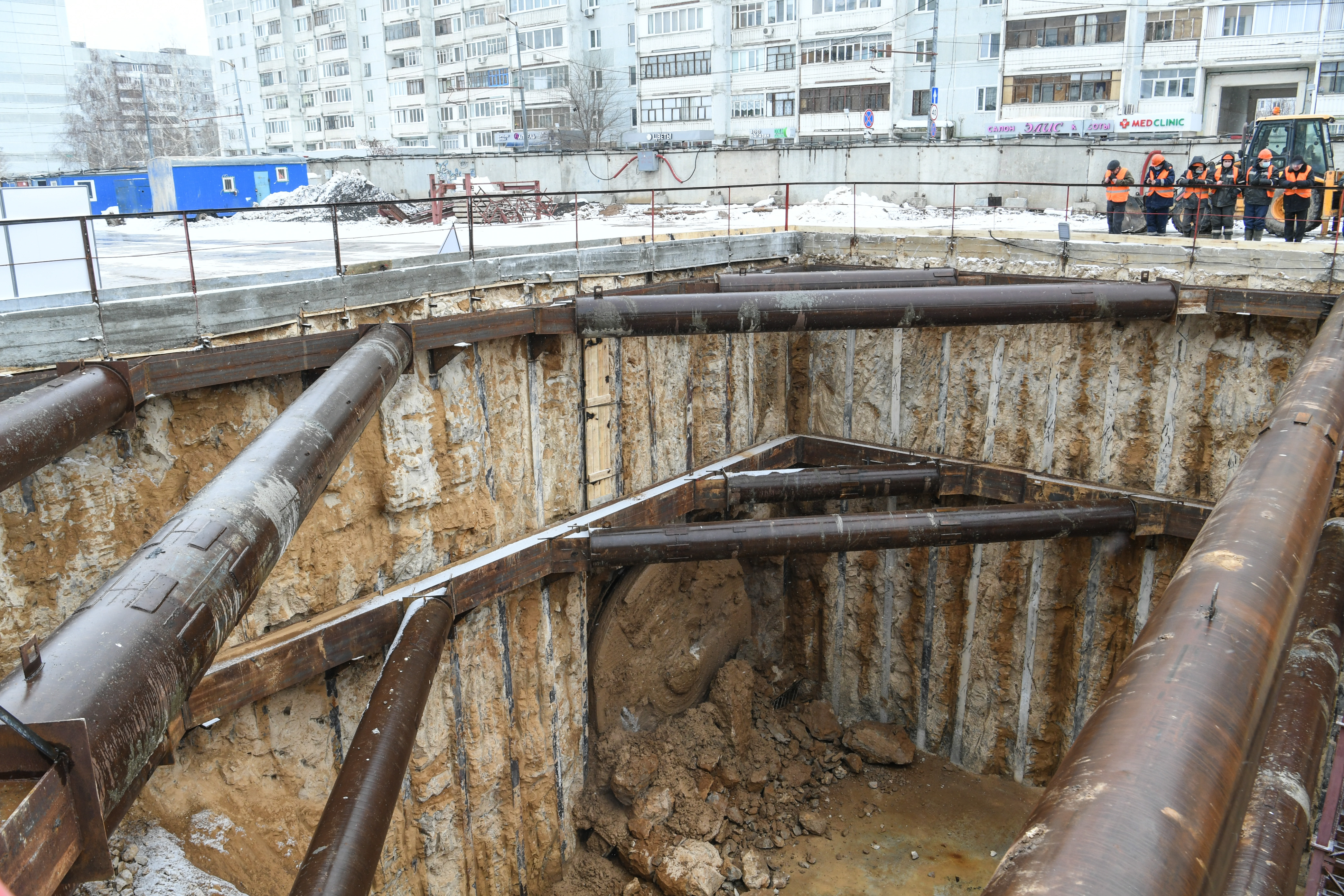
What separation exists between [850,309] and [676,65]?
4012 centimetres

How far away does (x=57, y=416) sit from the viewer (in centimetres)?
579

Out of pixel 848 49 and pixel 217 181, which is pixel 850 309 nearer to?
pixel 217 181

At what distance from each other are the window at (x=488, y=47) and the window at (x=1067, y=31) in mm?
29576

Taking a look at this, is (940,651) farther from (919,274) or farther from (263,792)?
(263,792)

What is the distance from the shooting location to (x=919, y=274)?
38.1ft

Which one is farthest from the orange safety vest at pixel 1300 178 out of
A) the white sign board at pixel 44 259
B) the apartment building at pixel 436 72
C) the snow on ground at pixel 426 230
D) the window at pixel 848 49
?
the apartment building at pixel 436 72

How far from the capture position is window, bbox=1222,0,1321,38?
31641 millimetres

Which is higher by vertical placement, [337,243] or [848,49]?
[848,49]

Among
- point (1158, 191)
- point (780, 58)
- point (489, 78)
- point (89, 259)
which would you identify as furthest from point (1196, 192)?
point (489, 78)

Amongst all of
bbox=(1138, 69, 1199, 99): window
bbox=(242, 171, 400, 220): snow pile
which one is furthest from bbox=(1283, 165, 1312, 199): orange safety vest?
bbox=(1138, 69, 1199, 99): window

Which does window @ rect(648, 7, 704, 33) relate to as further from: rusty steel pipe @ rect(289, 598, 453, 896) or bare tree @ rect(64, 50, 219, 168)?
rusty steel pipe @ rect(289, 598, 453, 896)

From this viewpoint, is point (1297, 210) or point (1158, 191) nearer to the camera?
point (1297, 210)

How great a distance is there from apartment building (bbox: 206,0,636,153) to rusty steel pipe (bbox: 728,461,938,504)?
35511 millimetres

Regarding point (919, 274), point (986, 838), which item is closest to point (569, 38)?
point (919, 274)
